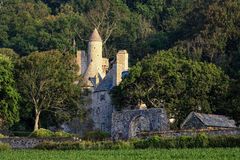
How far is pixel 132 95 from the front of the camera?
77938 millimetres

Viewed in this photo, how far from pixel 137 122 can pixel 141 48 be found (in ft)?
165

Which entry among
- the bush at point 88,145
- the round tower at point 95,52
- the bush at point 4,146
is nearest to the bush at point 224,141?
the bush at point 88,145

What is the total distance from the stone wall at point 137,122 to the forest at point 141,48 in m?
6.45

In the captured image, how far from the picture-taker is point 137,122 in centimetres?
6372

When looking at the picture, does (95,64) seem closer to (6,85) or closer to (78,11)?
(6,85)

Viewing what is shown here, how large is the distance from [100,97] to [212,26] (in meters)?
18.1

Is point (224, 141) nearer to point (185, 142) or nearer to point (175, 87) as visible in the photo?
point (185, 142)

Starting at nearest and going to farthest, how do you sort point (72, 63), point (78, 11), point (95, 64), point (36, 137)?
point (36, 137) < point (72, 63) < point (95, 64) < point (78, 11)

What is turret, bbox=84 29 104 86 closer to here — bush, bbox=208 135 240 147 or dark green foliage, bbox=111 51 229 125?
dark green foliage, bbox=111 51 229 125

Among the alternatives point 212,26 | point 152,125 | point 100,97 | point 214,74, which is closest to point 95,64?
point 100,97

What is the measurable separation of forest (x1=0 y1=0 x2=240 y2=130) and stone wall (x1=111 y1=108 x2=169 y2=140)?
6.45 m

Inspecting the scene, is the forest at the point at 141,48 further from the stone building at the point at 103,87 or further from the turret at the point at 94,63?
the stone building at the point at 103,87

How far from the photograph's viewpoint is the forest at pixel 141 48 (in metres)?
76.9

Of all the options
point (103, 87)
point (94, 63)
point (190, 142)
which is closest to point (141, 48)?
point (94, 63)
